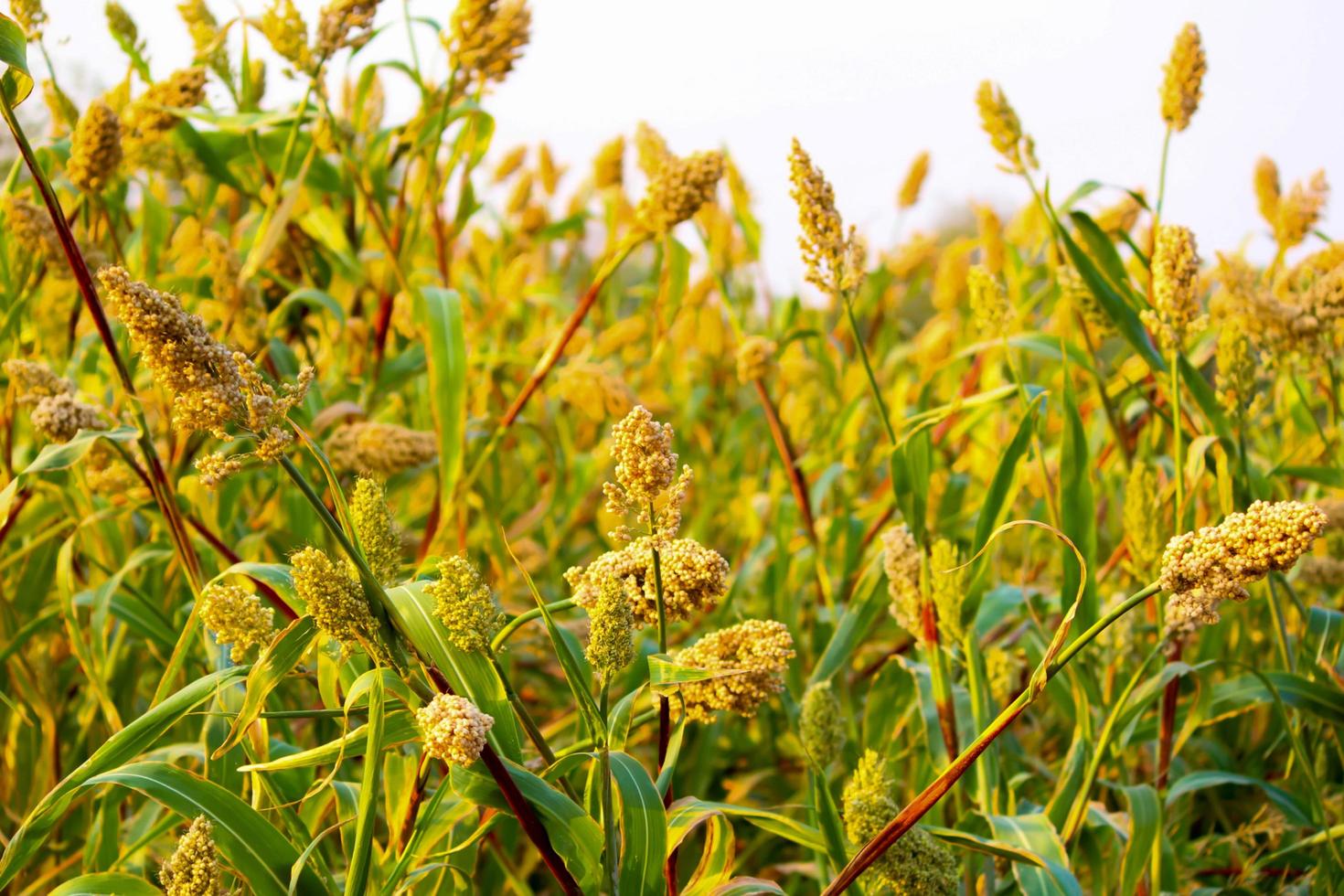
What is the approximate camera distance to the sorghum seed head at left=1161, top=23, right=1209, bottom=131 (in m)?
1.66

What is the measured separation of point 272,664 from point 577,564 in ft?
2.37

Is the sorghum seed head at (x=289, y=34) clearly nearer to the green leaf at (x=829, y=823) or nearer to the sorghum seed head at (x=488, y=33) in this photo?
the sorghum seed head at (x=488, y=33)

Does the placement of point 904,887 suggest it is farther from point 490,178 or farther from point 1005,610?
point 490,178

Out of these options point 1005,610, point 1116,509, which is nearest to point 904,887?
point 1005,610

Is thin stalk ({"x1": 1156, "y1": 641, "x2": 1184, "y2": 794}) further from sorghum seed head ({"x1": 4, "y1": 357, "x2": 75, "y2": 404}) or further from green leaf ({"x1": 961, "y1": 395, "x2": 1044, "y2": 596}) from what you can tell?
sorghum seed head ({"x1": 4, "y1": 357, "x2": 75, "y2": 404})

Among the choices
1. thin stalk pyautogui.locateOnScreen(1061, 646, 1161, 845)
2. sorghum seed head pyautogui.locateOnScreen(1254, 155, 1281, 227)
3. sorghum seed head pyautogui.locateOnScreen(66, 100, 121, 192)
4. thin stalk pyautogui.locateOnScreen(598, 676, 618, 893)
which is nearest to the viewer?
thin stalk pyautogui.locateOnScreen(598, 676, 618, 893)

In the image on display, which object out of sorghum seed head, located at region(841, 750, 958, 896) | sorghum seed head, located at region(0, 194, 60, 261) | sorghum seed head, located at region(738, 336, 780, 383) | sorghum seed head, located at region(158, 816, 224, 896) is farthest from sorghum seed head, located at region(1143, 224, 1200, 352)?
sorghum seed head, located at region(0, 194, 60, 261)

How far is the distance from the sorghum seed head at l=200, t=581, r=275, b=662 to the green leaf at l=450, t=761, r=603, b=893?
200mm

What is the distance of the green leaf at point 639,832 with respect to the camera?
91 cm

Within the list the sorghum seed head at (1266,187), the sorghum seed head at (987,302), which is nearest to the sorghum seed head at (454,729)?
the sorghum seed head at (987,302)

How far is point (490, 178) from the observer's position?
3527 millimetres

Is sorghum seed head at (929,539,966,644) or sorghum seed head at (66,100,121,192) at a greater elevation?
sorghum seed head at (66,100,121,192)

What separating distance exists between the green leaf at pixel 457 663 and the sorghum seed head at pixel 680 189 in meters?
0.98

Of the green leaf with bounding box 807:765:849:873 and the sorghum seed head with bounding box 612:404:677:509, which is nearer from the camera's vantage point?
the sorghum seed head with bounding box 612:404:677:509
